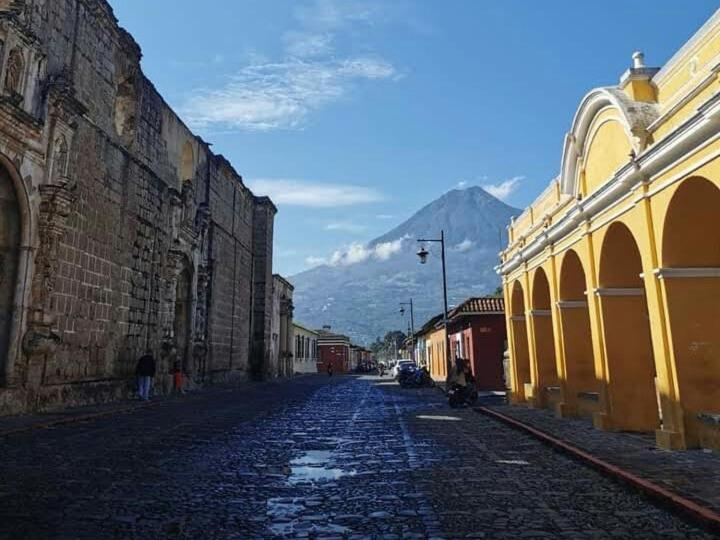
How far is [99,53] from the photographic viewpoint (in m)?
16.3

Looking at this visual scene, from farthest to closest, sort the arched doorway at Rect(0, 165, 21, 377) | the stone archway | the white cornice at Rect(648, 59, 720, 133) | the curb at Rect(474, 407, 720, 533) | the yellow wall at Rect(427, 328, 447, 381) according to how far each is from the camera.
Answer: the yellow wall at Rect(427, 328, 447, 381) → the stone archway → the arched doorway at Rect(0, 165, 21, 377) → the white cornice at Rect(648, 59, 720, 133) → the curb at Rect(474, 407, 720, 533)

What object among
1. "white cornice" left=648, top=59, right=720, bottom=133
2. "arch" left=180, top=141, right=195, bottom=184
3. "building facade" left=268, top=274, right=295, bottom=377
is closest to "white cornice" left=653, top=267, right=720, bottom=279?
"white cornice" left=648, top=59, right=720, bottom=133

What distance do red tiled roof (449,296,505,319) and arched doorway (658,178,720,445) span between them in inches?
675

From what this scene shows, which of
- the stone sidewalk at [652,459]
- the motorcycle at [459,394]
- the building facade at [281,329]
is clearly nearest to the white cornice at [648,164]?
the stone sidewalk at [652,459]

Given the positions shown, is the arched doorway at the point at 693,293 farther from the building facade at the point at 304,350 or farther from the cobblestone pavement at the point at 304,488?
the building facade at the point at 304,350

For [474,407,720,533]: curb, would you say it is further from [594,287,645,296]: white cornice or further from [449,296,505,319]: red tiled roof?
[449,296,505,319]: red tiled roof

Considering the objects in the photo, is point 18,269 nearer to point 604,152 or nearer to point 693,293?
point 604,152

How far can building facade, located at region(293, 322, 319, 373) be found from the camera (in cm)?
5714

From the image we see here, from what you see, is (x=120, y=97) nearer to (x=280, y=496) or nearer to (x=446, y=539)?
(x=280, y=496)

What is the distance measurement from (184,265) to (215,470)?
18353 mm

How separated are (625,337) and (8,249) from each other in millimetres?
13074

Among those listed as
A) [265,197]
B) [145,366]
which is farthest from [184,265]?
[265,197]

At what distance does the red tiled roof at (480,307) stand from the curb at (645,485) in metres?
15.9

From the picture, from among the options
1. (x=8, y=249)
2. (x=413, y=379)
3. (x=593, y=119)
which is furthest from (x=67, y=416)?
(x=413, y=379)
